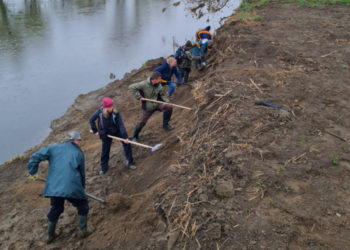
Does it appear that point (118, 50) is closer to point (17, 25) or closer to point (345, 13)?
point (17, 25)

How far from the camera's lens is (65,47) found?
53.0ft

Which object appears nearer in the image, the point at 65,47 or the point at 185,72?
the point at 185,72

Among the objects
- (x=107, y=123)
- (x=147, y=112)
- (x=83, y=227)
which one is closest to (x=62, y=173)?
(x=83, y=227)

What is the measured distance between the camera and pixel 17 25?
18.7m

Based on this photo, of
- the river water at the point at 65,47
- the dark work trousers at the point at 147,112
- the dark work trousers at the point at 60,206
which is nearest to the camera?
the dark work trousers at the point at 60,206

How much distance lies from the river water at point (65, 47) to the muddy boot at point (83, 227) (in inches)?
211

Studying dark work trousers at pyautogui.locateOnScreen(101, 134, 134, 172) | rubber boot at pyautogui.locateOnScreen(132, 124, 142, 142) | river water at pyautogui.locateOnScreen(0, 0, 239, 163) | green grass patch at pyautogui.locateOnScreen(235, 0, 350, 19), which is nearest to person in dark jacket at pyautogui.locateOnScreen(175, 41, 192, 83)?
rubber boot at pyautogui.locateOnScreen(132, 124, 142, 142)

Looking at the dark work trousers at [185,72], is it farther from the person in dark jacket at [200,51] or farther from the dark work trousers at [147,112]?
the dark work trousers at [147,112]

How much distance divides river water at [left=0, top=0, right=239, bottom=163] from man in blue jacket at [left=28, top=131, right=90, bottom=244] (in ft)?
17.6

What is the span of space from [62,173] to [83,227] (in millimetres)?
1072

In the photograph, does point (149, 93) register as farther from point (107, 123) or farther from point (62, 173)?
point (62, 173)

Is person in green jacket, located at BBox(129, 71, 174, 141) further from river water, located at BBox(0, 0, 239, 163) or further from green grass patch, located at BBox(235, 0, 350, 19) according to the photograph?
green grass patch, located at BBox(235, 0, 350, 19)

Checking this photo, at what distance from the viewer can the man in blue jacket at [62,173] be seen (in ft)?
12.9

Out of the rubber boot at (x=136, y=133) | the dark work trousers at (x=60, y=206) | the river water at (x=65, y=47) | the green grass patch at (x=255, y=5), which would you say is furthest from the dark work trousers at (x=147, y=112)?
the green grass patch at (x=255, y=5)
